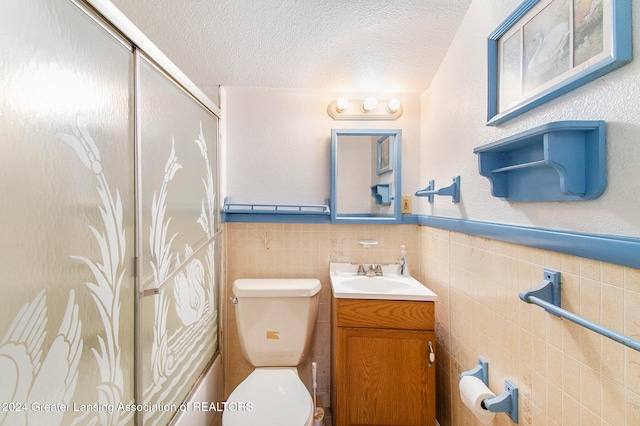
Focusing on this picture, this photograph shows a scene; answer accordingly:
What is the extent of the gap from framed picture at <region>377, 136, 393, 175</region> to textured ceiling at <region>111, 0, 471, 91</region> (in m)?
0.35

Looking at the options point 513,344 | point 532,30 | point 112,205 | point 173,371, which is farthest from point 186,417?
point 532,30

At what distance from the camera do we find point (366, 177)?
1729mm

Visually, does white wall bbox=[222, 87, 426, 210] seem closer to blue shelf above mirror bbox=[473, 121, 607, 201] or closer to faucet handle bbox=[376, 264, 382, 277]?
faucet handle bbox=[376, 264, 382, 277]

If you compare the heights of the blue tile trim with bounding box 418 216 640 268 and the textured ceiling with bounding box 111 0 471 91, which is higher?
the textured ceiling with bounding box 111 0 471 91

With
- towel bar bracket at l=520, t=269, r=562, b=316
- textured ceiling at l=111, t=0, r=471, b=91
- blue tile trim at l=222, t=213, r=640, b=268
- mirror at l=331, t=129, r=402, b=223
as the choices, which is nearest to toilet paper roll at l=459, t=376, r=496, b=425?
towel bar bracket at l=520, t=269, r=562, b=316

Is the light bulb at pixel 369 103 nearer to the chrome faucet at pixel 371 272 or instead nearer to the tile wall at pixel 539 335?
the tile wall at pixel 539 335

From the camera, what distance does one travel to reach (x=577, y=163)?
65 centimetres

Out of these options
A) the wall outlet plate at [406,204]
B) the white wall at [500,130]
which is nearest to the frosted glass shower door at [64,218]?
the white wall at [500,130]

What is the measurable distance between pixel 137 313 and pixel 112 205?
350 millimetres

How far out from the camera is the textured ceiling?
1215 millimetres

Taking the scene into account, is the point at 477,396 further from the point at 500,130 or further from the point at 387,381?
the point at 500,130

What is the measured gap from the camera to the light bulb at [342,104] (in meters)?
1.68

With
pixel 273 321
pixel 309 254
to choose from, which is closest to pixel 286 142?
pixel 309 254

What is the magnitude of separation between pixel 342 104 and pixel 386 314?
1.27 metres
